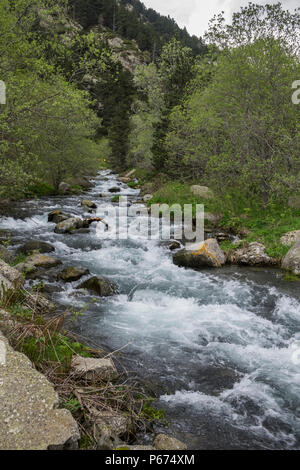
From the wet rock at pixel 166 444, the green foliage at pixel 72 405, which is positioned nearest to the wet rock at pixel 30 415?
the green foliage at pixel 72 405

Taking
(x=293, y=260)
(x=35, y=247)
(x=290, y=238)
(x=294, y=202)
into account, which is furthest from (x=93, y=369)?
(x=294, y=202)

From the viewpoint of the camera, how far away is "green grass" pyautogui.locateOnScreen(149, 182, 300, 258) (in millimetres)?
12677

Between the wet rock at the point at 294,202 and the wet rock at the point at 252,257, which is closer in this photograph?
the wet rock at the point at 252,257

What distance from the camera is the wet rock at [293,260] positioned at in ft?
35.1

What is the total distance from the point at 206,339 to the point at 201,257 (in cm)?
485

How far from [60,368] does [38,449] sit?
1.42 meters

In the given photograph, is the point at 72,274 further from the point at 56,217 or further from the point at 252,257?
the point at 56,217

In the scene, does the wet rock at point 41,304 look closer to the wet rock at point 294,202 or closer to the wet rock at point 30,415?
the wet rock at point 30,415

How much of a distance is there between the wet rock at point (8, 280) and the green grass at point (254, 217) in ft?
30.1

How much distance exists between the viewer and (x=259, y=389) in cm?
539

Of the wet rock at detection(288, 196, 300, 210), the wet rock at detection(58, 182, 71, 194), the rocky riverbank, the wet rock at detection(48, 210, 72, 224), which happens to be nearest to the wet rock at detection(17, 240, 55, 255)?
the wet rock at detection(48, 210, 72, 224)

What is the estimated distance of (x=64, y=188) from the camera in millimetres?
26562

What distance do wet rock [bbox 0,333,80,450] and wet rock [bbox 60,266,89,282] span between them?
571 centimetres

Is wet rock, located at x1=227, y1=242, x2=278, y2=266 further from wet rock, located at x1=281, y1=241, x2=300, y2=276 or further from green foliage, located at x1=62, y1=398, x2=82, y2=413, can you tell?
green foliage, located at x1=62, y1=398, x2=82, y2=413
